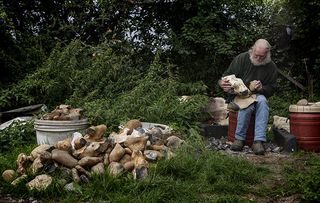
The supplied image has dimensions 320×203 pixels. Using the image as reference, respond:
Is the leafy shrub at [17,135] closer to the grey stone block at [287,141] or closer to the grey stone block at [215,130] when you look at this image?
the grey stone block at [215,130]

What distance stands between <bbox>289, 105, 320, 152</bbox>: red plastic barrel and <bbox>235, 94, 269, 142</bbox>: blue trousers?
458 mm

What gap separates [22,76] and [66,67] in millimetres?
1054

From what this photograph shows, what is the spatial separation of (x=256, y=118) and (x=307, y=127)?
68cm

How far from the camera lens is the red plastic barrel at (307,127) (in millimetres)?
6082

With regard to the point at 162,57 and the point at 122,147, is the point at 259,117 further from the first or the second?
the point at 162,57

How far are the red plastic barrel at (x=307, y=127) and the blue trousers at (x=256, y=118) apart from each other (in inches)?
18.0

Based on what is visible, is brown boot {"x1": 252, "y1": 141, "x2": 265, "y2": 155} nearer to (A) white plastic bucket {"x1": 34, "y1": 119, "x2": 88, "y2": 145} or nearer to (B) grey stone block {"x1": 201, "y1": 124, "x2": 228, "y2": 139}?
(B) grey stone block {"x1": 201, "y1": 124, "x2": 228, "y2": 139}

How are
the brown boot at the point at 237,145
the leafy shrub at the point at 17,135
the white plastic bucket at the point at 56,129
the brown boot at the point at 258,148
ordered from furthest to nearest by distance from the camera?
the brown boot at the point at 237,145, the brown boot at the point at 258,148, the leafy shrub at the point at 17,135, the white plastic bucket at the point at 56,129

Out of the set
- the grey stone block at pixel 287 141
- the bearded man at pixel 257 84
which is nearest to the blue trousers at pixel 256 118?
the bearded man at pixel 257 84

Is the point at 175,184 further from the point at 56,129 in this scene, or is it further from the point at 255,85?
the point at 255,85

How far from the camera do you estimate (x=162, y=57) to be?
9.16 meters

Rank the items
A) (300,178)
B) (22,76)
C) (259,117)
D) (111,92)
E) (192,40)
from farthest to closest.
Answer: (192,40) < (22,76) < (111,92) < (259,117) < (300,178)

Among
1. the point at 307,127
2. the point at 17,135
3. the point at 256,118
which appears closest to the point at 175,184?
the point at 256,118

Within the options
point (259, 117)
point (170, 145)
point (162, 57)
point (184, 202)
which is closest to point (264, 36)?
point (162, 57)
